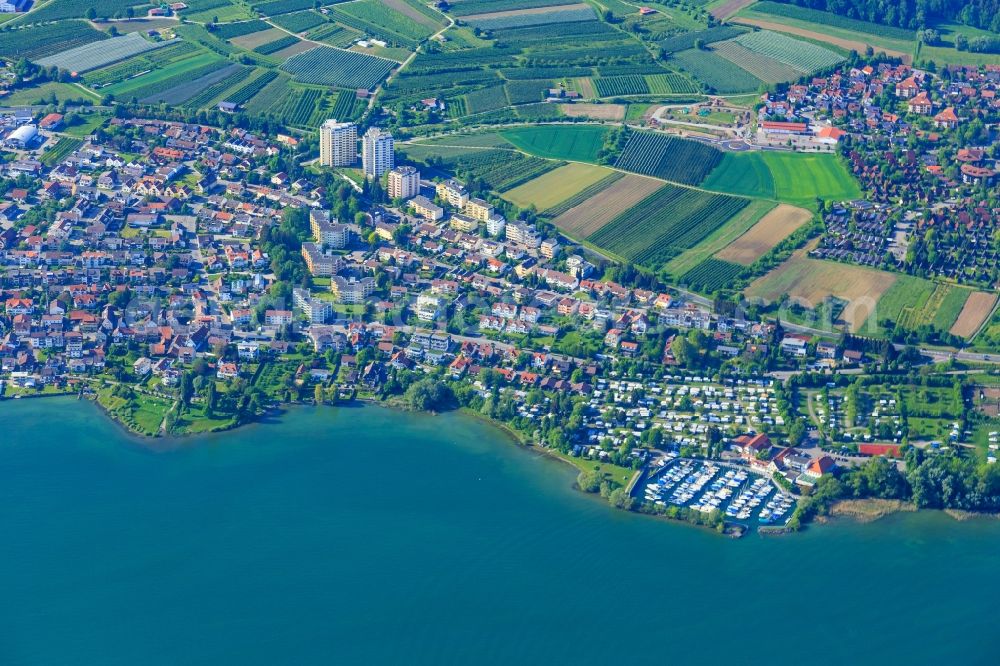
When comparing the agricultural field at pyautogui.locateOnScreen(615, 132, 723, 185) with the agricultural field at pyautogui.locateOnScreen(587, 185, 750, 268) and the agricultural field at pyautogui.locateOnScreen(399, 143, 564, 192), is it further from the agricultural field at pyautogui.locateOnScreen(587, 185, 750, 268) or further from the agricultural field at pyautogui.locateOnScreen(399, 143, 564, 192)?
the agricultural field at pyautogui.locateOnScreen(399, 143, 564, 192)

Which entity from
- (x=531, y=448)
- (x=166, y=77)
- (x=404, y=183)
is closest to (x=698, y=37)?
(x=404, y=183)

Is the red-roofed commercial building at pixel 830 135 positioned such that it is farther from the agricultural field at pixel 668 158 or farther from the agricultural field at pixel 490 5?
the agricultural field at pixel 490 5

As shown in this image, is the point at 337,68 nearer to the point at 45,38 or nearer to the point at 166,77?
the point at 166,77

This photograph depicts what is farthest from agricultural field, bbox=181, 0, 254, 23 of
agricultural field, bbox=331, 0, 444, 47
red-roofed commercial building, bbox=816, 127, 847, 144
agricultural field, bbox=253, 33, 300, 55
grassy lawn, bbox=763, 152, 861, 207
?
red-roofed commercial building, bbox=816, 127, 847, 144

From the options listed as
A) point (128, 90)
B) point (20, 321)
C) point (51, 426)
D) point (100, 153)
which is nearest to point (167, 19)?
point (128, 90)

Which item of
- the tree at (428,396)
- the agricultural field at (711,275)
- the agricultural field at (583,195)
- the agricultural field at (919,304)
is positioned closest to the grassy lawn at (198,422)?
the tree at (428,396)
